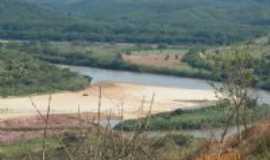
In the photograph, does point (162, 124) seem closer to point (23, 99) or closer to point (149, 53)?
point (23, 99)

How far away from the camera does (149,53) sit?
65125 millimetres

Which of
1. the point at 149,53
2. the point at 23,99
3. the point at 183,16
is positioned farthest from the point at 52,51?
the point at 183,16

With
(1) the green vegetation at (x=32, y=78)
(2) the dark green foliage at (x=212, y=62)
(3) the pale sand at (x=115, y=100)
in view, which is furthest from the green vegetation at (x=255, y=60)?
(1) the green vegetation at (x=32, y=78)

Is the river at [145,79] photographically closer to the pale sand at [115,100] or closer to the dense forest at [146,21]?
the pale sand at [115,100]

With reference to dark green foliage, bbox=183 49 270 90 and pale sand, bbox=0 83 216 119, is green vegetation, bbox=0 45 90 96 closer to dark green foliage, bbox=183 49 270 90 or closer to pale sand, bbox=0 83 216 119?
pale sand, bbox=0 83 216 119

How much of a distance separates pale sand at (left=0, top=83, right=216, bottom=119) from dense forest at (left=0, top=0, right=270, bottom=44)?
95.9ft

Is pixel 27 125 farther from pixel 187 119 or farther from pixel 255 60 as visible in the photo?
pixel 255 60

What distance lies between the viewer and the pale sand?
130 feet

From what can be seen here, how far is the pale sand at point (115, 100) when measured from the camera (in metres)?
39.6

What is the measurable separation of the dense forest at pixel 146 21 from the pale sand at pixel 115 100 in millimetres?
29237

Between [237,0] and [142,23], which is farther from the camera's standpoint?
[237,0]

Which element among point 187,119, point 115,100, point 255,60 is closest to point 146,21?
point 255,60

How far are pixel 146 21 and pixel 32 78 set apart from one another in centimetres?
4842

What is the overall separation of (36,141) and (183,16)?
73776 mm
